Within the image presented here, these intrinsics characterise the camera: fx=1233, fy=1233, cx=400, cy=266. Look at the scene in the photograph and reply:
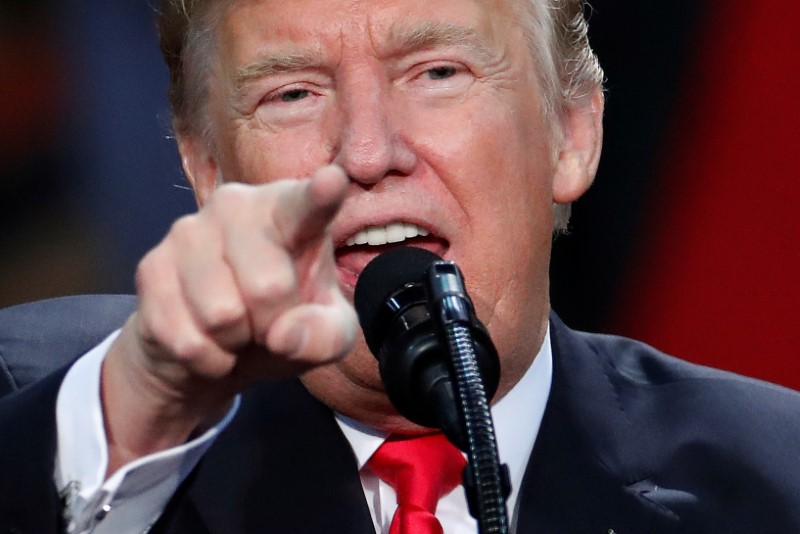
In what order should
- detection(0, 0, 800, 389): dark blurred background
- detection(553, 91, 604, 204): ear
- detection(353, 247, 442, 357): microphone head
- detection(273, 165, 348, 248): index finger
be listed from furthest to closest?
detection(0, 0, 800, 389): dark blurred background < detection(553, 91, 604, 204): ear < detection(353, 247, 442, 357): microphone head < detection(273, 165, 348, 248): index finger

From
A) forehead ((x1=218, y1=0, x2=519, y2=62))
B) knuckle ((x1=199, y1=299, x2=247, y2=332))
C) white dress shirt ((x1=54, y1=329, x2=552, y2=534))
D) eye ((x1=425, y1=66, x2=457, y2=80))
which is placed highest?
forehead ((x1=218, y1=0, x2=519, y2=62))

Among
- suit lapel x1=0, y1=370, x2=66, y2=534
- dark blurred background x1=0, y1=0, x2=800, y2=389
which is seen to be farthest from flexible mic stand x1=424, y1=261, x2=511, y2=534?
dark blurred background x1=0, y1=0, x2=800, y2=389

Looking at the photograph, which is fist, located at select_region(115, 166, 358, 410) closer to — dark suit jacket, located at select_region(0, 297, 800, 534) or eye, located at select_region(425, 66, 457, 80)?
dark suit jacket, located at select_region(0, 297, 800, 534)

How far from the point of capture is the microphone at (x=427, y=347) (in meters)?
1.00

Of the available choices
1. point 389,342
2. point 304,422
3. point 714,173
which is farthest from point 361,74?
point 714,173

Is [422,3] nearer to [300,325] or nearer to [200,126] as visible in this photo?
[200,126]

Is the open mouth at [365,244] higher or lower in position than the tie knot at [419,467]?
higher

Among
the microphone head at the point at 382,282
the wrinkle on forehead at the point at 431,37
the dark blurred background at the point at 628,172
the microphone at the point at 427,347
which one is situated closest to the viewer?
the microphone at the point at 427,347

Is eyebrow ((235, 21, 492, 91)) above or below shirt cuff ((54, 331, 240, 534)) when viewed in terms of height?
above

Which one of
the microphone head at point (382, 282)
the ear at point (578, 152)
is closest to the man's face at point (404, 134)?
the ear at point (578, 152)

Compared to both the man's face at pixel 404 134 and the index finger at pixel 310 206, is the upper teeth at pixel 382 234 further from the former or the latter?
the index finger at pixel 310 206

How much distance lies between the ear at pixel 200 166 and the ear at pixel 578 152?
52 centimetres

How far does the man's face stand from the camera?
5.27ft

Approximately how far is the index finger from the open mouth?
26.6 inches
